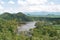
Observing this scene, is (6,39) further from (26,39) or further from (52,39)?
(52,39)

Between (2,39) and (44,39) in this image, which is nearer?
(2,39)

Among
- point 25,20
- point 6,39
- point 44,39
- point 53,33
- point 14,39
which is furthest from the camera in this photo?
point 25,20

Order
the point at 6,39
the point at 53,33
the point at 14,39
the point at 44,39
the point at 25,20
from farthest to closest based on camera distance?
the point at 25,20 → the point at 53,33 → the point at 44,39 → the point at 14,39 → the point at 6,39

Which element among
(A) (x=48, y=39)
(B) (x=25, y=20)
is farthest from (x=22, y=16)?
(A) (x=48, y=39)

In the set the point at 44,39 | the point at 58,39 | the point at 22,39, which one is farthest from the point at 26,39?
the point at 58,39

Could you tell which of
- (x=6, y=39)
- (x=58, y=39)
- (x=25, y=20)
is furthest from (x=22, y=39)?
(x=25, y=20)

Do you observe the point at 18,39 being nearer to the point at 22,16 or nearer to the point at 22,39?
the point at 22,39

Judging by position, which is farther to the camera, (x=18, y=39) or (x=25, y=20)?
(x=25, y=20)

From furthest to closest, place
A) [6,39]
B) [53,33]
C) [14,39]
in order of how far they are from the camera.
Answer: [53,33] < [14,39] < [6,39]
